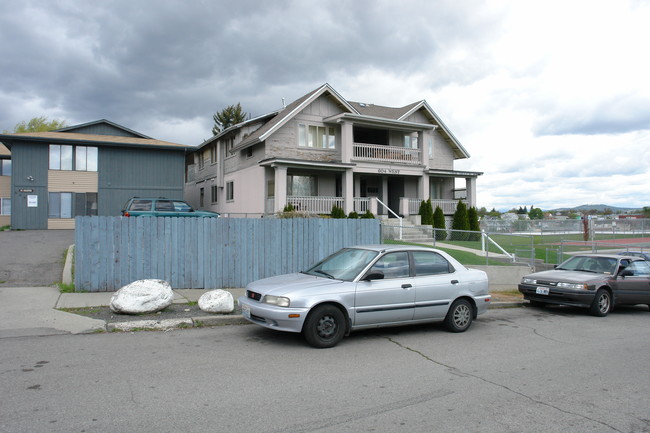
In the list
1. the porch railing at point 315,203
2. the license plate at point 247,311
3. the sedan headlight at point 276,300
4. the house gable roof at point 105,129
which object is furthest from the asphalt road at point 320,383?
the house gable roof at point 105,129

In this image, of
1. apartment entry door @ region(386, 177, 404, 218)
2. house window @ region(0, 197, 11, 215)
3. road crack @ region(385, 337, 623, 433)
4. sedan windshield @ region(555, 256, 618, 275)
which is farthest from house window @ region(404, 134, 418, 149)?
house window @ region(0, 197, 11, 215)

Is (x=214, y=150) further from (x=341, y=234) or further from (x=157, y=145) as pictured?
(x=341, y=234)

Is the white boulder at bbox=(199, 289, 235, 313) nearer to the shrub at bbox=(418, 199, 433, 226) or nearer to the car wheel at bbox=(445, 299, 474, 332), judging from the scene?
the car wheel at bbox=(445, 299, 474, 332)

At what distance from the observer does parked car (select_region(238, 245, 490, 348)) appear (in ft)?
22.7

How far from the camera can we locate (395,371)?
598 cm

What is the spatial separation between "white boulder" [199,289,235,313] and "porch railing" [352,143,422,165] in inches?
699

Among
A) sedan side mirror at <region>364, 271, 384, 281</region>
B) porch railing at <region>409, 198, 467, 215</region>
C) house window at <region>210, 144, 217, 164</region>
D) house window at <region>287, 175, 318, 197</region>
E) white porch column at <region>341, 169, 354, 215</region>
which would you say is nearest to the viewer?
sedan side mirror at <region>364, 271, 384, 281</region>

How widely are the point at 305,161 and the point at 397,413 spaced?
1930 cm

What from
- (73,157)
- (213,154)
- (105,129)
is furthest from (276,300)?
(105,129)

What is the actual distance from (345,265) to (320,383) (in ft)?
9.63

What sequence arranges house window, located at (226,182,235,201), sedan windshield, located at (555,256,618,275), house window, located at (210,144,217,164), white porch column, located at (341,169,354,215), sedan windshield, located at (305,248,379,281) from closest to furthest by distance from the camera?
sedan windshield, located at (305,248,379,281), sedan windshield, located at (555,256,618,275), white porch column, located at (341,169,354,215), house window, located at (226,182,235,201), house window, located at (210,144,217,164)

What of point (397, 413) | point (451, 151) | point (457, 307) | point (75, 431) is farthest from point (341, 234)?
point (451, 151)

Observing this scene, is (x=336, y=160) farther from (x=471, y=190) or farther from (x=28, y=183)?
(x=28, y=183)

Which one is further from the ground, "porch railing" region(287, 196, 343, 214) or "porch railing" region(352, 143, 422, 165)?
"porch railing" region(352, 143, 422, 165)
